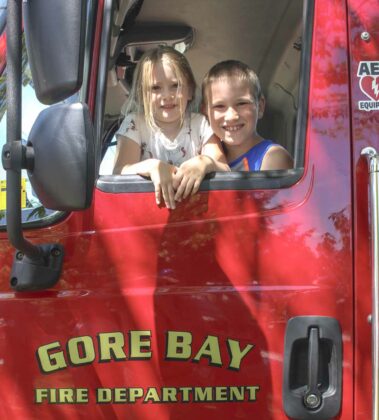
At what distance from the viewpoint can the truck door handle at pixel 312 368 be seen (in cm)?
199

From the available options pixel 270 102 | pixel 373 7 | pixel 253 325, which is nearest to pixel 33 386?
pixel 253 325

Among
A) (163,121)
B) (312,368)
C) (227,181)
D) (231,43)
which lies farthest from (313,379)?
(231,43)

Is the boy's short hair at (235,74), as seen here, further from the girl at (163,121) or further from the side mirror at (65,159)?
the side mirror at (65,159)

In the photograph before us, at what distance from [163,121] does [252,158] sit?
0.35 m

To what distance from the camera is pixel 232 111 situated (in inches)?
96.2

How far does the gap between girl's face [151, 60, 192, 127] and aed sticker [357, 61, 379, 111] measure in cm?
64

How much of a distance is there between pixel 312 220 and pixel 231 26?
5.24ft

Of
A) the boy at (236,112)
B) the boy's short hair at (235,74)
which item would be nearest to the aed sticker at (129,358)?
the boy at (236,112)

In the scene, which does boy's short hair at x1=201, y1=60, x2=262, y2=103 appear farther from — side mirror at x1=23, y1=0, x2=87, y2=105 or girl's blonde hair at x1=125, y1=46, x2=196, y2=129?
side mirror at x1=23, y1=0, x2=87, y2=105

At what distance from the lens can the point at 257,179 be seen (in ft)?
6.92

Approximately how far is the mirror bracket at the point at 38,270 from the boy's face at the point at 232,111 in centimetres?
76

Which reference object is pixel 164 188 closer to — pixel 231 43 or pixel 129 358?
pixel 129 358

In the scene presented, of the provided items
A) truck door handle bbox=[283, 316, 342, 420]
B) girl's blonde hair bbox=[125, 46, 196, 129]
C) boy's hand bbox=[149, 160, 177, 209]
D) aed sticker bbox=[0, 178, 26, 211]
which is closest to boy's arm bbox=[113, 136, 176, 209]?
boy's hand bbox=[149, 160, 177, 209]

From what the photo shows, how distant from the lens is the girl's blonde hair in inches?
96.7
